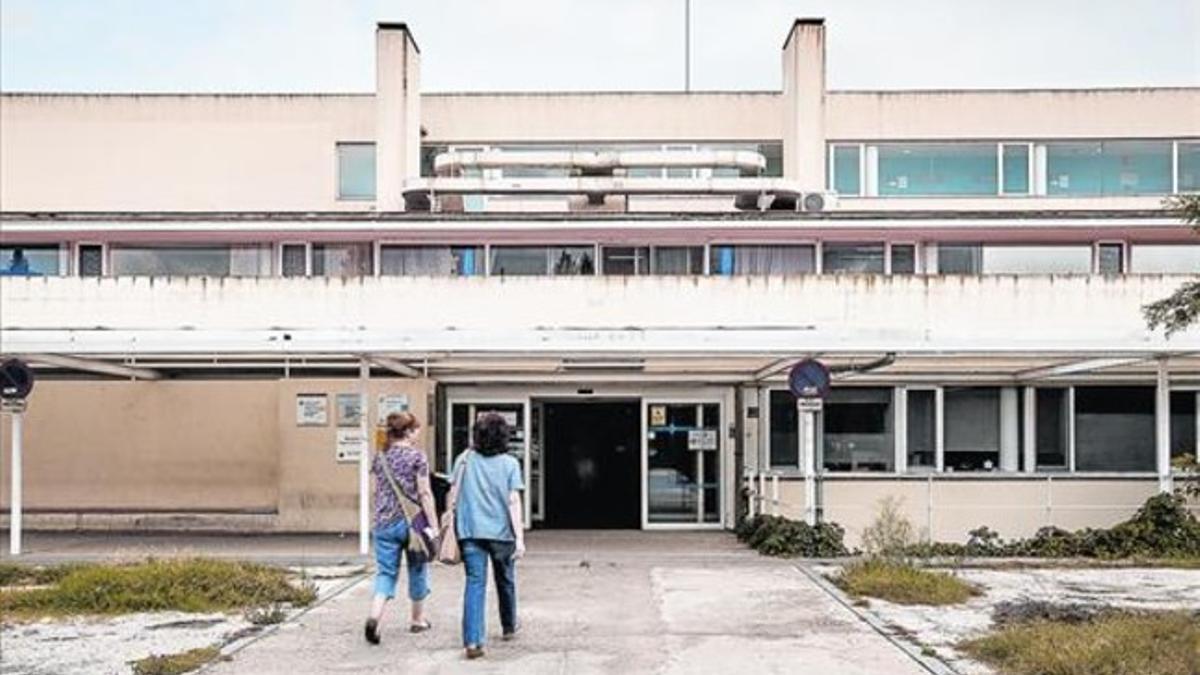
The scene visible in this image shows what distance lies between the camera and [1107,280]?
2141cm

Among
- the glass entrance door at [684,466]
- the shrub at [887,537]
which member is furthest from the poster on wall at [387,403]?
the shrub at [887,537]

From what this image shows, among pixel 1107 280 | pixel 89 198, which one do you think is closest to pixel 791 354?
pixel 1107 280

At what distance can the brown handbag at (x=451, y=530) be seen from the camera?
11.1 metres

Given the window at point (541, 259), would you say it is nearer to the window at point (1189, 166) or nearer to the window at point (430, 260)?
the window at point (430, 260)

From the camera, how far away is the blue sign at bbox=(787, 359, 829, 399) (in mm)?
18266

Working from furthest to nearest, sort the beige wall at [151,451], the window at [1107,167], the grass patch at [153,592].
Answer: the window at [1107,167] < the beige wall at [151,451] < the grass patch at [153,592]

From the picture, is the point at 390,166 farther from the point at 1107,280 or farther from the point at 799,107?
the point at 1107,280

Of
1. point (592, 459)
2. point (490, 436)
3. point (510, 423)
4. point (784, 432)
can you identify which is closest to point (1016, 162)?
point (784, 432)

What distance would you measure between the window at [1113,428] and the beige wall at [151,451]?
9.62 meters

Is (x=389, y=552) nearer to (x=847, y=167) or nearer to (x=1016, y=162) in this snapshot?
(x=847, y=167)

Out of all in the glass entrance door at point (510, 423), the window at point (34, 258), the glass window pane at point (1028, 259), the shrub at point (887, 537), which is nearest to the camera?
the shrub at point (887, 537)

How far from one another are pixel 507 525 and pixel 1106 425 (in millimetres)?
14805

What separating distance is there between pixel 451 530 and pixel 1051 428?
14.5m

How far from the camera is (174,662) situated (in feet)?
34.4
